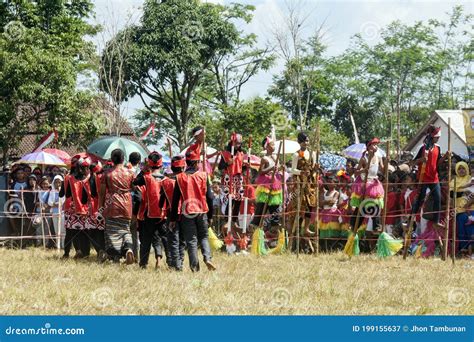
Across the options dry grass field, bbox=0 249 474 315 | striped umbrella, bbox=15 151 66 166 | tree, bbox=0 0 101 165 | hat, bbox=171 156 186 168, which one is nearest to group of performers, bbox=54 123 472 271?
hat, bbox=171 156 186 168

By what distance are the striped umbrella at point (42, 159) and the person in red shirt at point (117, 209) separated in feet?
18.6

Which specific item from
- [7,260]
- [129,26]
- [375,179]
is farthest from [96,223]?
[129,26]

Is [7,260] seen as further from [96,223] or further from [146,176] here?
[146,176]

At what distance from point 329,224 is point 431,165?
2.93m

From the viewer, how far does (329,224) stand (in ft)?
51.9

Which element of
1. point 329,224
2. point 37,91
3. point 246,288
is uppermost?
point 37,91

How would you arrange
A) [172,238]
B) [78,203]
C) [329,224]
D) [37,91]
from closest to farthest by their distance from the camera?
[172,238] → [78,203] → [329,224] → [37,91]

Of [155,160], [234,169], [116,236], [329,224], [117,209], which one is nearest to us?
[155,160]

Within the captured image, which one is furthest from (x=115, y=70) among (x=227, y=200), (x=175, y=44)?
(x=227, y=200)

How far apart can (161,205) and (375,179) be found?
163 inches

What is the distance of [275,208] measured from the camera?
15219 mm

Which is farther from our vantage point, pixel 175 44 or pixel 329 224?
pixel 175 44

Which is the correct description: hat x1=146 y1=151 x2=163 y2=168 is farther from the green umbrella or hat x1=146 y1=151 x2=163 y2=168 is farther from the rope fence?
the green umbrella

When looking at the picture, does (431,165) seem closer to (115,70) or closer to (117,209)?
(117,209)
